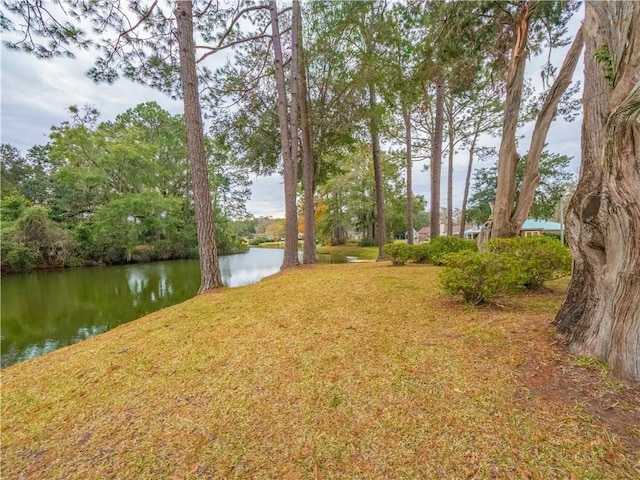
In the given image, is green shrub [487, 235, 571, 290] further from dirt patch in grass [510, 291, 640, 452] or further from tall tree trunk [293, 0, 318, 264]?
tall tree trunk [293, 0, 318, 264]

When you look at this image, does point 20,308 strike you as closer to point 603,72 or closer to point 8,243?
point 8,243

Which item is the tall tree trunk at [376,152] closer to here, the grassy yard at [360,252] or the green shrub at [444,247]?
the green shrub at [444,247]

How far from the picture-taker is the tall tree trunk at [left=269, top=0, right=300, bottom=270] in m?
7.54

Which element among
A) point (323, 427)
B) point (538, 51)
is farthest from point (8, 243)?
point (538, 51)

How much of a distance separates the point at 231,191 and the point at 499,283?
23790mm

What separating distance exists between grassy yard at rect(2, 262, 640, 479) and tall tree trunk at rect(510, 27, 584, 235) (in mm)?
2900

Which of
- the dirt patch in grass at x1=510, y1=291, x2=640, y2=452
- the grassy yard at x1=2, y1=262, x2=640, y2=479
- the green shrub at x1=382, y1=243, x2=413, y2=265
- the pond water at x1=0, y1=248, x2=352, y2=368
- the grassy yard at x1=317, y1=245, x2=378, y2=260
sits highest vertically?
the green shrub at x1=382, y1=243, x2=413, y2=265

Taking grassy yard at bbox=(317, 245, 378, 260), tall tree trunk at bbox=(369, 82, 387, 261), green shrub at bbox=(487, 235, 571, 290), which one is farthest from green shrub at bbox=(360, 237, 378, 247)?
green shrub at bbox=(487, 235, 571, 290)

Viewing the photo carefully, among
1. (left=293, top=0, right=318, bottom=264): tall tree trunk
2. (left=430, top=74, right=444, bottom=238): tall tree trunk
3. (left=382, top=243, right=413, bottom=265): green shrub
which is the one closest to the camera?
(left=382, top=243, right=413, bottom=265): green shrub

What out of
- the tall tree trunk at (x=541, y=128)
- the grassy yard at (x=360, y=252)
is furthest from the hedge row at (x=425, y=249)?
the grassy yard at (x=360, y=252)

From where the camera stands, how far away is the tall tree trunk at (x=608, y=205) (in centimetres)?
163

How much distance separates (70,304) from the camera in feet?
23.1

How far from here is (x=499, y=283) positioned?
122 inches

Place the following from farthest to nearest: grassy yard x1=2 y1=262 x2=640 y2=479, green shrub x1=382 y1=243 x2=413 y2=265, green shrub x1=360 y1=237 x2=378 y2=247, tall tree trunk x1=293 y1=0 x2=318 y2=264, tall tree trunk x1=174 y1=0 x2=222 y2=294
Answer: green shrub x1=360 y1=237 x2=378 y2=247
tall tree trunk x1=293 y1=0 x2=318 y2=264
green shrub x1=382 y1=243 x2=413 y2=265
tall tree trunk x1=174 y1=0 x2=222 y2=294
grassy yard x1=2 y1=262 x2=640 y2=479
